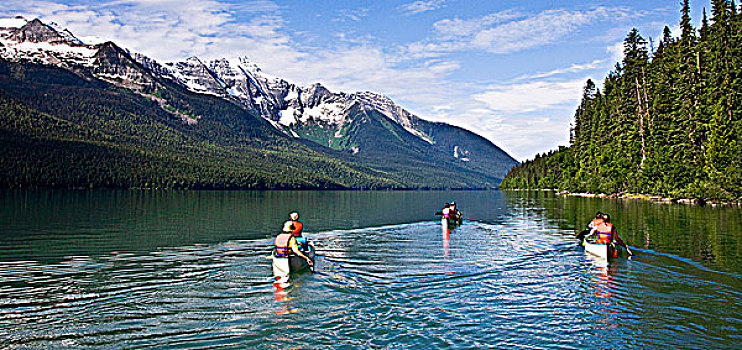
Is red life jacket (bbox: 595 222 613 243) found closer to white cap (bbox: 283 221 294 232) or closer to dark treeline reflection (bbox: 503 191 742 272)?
dark treeline reflection (bbox: 503 191 742 272)

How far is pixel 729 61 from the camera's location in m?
73.5

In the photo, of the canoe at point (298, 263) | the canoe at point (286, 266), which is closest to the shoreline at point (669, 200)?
the canoe at point (298, 263)

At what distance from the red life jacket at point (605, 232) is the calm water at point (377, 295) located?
4.73 ft

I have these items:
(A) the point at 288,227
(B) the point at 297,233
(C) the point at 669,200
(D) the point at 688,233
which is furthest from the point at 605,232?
(C) the point at 669,200

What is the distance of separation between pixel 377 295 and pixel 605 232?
15947mm

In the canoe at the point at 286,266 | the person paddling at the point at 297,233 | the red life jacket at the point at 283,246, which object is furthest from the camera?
the person paddling at the point at 297,233

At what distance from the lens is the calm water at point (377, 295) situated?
15.9m

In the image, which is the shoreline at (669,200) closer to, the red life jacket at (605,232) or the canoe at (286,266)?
the red life jacket at (605,232)

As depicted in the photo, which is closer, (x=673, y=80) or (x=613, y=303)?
(x=613, y=303)

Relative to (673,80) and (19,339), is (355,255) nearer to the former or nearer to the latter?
(19,339)

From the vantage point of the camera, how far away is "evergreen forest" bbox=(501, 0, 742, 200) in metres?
70.7

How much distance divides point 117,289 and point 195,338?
839 centimetres

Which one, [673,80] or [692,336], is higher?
[673,80]

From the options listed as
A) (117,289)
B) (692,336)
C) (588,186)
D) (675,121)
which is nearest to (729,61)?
(675,121)
